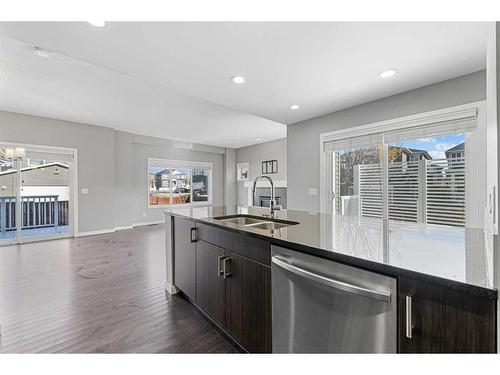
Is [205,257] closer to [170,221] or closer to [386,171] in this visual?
[170,221]

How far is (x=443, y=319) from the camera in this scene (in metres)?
0.73

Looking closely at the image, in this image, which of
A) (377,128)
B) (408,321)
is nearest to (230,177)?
(377,128)

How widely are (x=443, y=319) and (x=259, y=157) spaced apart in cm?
788

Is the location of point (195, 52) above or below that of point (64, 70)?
below

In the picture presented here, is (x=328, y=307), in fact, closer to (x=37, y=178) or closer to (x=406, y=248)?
(x=406, y=248)

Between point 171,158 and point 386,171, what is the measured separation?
248 inches

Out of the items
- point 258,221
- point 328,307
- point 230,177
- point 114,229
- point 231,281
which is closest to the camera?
point 328,307

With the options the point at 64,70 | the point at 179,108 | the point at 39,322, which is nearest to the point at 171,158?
the point at 179,108

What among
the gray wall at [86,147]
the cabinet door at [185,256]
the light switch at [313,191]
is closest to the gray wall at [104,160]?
the gray wall at [86,147]

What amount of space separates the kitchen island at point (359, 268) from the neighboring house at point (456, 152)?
202 cm

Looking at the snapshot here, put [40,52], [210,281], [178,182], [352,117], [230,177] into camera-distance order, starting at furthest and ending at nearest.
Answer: [230,177], [178,182], [352,117], [40,52], [210,281]

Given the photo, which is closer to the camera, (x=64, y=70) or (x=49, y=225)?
(x=64, y=70)

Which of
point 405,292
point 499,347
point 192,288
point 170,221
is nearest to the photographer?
point 499,347

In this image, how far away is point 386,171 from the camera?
343 centimetres
